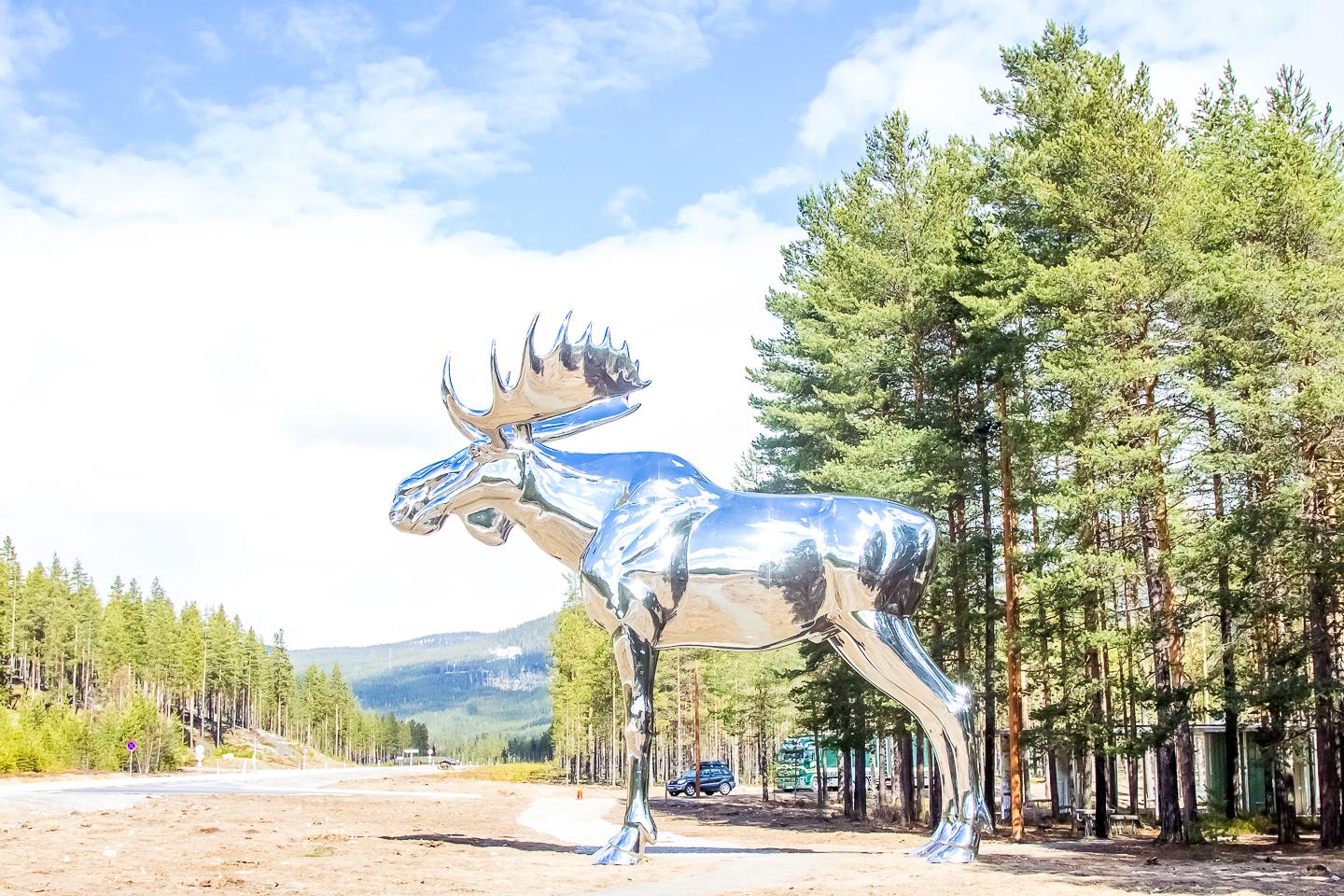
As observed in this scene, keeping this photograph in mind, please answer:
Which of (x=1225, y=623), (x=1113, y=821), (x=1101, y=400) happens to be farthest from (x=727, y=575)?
(x=1113, y=821)

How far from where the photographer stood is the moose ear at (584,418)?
1416cm

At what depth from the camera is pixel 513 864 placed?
1291cm

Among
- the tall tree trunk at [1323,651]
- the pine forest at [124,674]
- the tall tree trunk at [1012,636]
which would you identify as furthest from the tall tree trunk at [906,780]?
the pine forest at [124,674]

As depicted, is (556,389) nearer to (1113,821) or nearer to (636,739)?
(636,739)

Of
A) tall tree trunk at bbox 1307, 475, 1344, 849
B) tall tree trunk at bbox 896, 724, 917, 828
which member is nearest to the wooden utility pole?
tall tree trunk at bbox 896, 724, 917, 828

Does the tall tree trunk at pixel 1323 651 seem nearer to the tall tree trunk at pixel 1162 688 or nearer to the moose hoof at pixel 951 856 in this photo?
the tall tree trunk at pixel 1162 688

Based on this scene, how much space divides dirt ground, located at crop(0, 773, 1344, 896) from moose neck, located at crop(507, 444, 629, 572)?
11.4ft

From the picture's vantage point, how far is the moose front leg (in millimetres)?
12859

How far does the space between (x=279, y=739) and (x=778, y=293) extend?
114107 millimetres

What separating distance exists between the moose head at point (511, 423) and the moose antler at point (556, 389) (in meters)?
0.01

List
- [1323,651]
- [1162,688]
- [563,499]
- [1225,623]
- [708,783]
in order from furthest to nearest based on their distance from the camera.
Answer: [708,783] → [1225,623] → [1162,688] → [1323,651] → [563,499]

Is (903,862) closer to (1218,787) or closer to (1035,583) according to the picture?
(1035,583)

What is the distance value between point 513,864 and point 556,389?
509 centimetres

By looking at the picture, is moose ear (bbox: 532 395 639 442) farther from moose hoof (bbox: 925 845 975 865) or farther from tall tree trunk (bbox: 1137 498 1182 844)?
tall tree trunk (bbox: 1137 498 1182 844)
